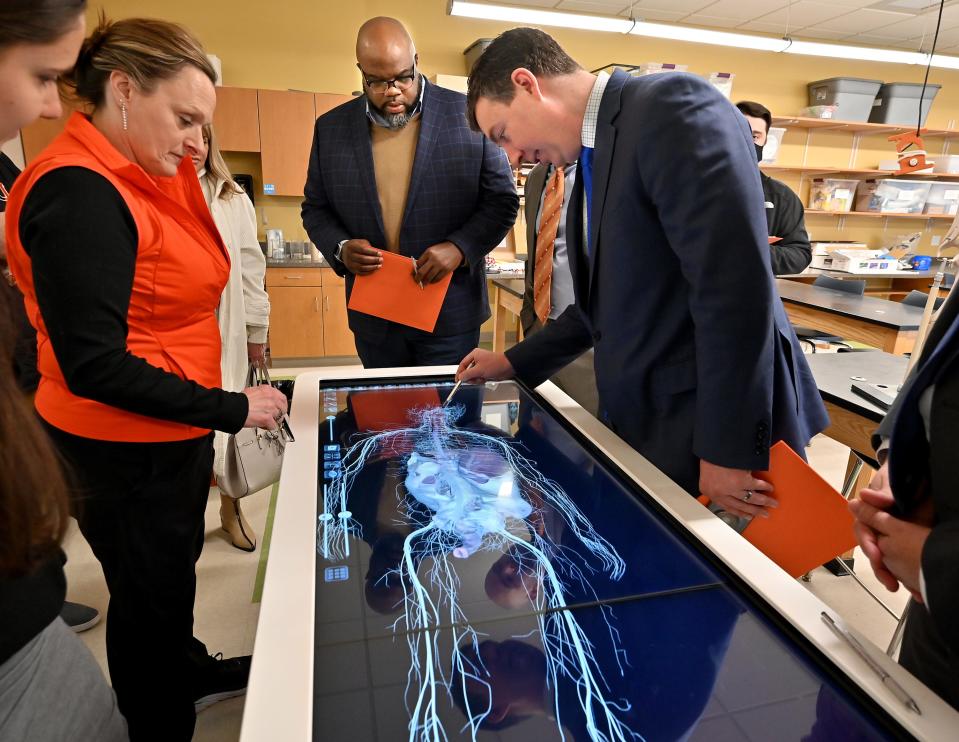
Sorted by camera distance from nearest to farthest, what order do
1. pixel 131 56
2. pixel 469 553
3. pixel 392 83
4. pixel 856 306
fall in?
1. pixel 469 553
2. pixel 131 56
3. pixel 392 83
4. pixel 856 306

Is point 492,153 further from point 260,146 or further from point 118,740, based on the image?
point 260,146

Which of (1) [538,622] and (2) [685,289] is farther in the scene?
(2) [685,289]

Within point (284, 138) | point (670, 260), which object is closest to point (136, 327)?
point (670, 260)

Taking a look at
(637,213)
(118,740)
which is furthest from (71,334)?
(637,213)

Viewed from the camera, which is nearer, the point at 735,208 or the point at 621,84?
the point at 735,208

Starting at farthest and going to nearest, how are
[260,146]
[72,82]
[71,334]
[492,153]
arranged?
[260,146] < [492,153] < [72,82] < [71,334]

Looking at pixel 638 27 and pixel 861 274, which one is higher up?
pixel 638 27

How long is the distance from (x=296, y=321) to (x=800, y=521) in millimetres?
4253

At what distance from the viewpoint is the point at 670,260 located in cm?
107

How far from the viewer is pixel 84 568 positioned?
2.09 metres

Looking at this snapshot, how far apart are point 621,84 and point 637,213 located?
9.6 inches

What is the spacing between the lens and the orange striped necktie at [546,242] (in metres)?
2.05

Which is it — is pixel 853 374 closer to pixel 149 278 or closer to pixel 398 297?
pixel 398 297

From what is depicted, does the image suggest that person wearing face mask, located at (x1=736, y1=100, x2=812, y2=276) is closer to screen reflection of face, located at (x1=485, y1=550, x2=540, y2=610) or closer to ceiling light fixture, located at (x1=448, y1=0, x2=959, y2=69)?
ceiling light fixture, located at (x1=448, y1=0, x2=959, y2=69)
